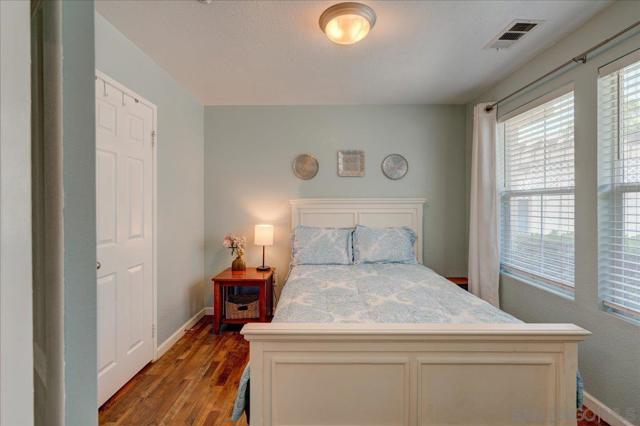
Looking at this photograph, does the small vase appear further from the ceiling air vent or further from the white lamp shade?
the ceiling air vent

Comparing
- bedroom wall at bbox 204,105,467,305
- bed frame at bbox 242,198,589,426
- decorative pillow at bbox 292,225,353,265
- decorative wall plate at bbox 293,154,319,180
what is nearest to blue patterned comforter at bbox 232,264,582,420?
bed frame at bbox 242,198,589,426

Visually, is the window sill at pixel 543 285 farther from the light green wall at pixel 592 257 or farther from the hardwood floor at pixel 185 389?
the hardwood floor at pixel 185 389

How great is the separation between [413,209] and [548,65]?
178 cm

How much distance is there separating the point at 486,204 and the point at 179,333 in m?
3.17

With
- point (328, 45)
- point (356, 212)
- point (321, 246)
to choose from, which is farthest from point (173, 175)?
point (356, 212)

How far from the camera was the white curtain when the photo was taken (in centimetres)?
302

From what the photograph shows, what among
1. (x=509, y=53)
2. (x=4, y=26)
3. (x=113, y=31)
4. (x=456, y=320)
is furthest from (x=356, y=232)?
(x=4, y=26)

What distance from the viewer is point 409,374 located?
4.85ft

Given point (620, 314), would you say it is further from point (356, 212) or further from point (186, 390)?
point (186, 390)

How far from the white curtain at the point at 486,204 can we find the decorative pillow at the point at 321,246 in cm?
128

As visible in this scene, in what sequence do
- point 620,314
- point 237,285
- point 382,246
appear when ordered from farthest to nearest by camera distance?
point 382,246
point 237,285
point 620,314

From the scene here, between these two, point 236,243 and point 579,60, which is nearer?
point 579,60

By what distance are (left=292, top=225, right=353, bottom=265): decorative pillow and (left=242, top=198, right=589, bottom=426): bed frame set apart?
1826 mm

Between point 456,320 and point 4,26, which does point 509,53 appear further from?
point 4,26
